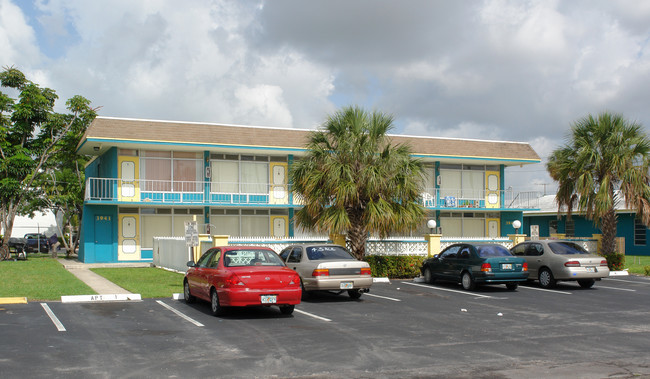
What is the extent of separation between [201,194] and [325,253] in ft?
56.9

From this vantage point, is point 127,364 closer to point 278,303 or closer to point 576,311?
point 278,303

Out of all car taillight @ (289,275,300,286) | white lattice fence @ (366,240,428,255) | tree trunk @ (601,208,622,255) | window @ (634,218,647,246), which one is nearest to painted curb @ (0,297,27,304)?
car taillight @ (289,275,300,286)

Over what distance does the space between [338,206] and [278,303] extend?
8.19 m

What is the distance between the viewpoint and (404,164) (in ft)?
68.2

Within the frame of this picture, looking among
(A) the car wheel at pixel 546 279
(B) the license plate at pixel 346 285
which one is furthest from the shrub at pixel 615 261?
(B) the license plate at pixel 346 285

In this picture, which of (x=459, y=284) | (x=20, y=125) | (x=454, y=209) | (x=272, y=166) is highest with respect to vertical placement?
(x=20, y=125)

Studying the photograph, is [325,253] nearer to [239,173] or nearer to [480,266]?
[480,266]

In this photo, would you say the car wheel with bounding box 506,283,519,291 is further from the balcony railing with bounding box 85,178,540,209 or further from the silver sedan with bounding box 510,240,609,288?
the balcony railing with bounding box 85,178,540,209

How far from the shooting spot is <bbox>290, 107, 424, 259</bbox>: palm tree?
19859mm

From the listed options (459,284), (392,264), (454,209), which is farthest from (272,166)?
(459,284)

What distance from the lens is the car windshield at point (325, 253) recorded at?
15344 millimetres

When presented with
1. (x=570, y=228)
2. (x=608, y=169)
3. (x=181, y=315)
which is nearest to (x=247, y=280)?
(x=181, y=315)

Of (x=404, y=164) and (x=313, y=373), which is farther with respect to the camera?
(x=404, y=164)

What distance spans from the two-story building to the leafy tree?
80.2 inches
